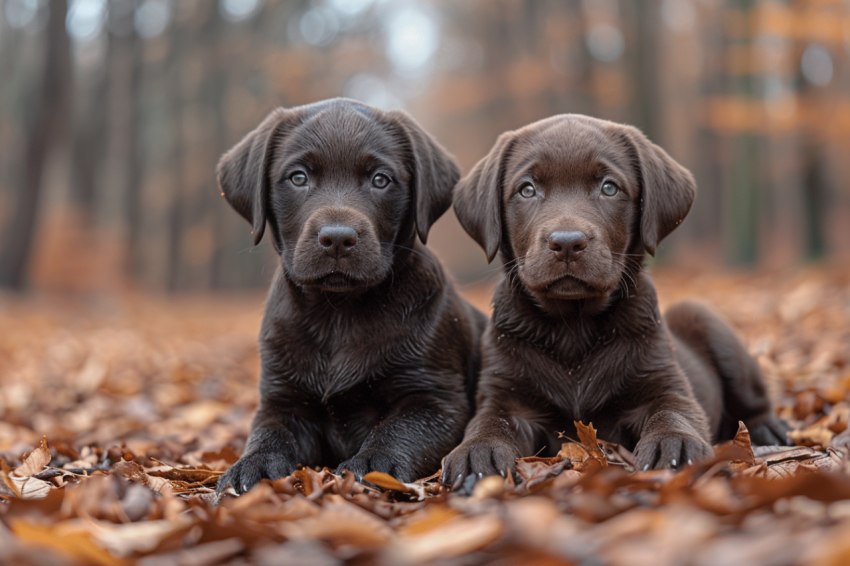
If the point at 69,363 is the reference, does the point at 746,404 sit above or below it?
above

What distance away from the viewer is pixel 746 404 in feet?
14.1

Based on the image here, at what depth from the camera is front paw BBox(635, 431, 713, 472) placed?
288 centimetres

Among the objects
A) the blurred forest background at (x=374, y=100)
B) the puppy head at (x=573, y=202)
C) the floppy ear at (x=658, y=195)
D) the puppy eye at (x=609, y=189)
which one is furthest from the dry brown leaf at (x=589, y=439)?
the blurred forest background at (x=374, y=100)

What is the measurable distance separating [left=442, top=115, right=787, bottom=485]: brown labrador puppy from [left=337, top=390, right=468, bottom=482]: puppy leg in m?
0.16

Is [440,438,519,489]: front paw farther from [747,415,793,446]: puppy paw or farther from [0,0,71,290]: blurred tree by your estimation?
[0,0,71,290]: blurred tree

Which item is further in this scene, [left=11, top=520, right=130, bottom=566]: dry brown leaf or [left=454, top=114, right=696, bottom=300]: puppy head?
[left=454, top=114, right=696, bottom=300]: puppy head

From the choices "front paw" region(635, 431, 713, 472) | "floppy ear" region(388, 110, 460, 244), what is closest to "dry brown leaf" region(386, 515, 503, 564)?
"front paw" region(635, 431, 713, 472)

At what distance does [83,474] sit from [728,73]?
1462 centimetres

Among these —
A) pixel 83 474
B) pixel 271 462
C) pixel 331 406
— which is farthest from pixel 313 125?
pixel 83 474

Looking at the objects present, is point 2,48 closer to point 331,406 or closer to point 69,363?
point 69,363

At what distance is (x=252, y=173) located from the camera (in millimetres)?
4051

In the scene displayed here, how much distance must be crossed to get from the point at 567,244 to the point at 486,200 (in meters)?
0.68

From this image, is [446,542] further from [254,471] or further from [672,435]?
[254,471]

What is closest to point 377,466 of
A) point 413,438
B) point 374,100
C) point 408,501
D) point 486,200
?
point 413,438
